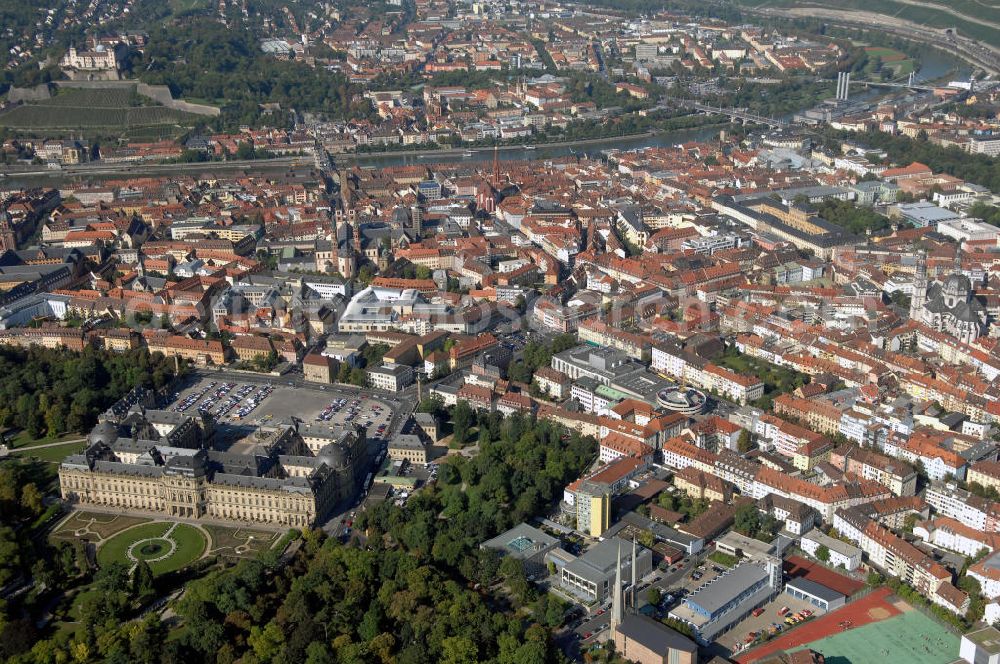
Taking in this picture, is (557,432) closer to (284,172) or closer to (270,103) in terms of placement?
(284,172)

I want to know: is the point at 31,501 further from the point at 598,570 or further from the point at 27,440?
the point at 598,570

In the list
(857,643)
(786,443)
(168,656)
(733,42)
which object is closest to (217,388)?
(168,656)

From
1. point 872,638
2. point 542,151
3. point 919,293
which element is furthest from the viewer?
point 542,151

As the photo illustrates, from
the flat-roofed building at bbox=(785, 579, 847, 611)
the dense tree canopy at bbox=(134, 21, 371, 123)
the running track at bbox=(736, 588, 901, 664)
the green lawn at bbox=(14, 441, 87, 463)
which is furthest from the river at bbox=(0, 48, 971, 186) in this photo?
the running track at bbox=(736, 588, 901, 664)

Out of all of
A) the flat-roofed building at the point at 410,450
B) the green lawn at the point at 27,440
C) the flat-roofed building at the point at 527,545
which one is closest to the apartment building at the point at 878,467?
the flat-roofed building at the point at 527,545

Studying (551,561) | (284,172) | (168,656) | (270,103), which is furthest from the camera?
(270,103)

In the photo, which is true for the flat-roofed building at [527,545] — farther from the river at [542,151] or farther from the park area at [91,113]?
the park area at [91,113]

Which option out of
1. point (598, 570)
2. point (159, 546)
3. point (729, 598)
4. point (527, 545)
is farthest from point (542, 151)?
point (729, 598)
